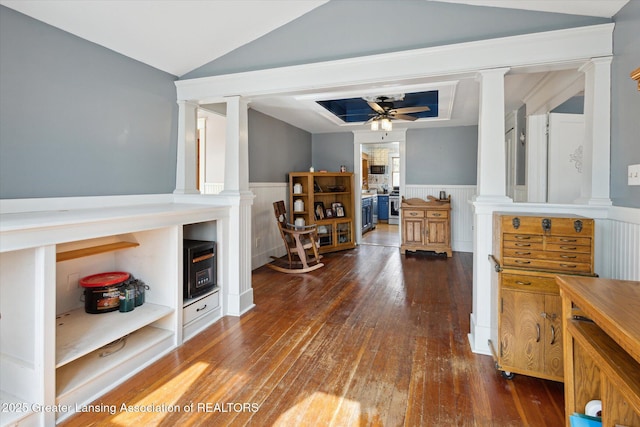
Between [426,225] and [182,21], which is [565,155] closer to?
[426,225]

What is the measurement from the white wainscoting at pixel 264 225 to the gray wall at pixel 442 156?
262cm

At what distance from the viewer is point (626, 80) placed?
184 centimetres

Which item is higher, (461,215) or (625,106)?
(625,106)

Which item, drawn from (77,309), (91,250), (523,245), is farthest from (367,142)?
(77,309)

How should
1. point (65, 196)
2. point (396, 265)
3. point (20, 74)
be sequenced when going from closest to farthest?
point (20, 74), point (65, 196), point (396, 265)

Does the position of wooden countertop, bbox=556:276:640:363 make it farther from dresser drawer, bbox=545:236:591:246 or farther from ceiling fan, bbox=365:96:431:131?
ceiling fan, bbox=365:96:431:131

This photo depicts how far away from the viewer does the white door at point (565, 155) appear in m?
3.03

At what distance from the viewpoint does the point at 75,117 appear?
7.26 ft

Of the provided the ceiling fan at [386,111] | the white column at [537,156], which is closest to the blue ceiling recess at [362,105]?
the ceiling fan at [386,111]

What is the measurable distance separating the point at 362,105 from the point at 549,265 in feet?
12.2

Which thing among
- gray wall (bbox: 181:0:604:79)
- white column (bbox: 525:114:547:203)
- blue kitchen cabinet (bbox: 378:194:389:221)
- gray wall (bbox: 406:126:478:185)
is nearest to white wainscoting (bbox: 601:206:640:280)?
gray wall (bbox: 181:0:604:79)

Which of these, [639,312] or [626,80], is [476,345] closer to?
[639,312]

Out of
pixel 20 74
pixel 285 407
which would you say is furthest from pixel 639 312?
pixel 20 74

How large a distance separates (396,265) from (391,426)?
3.30m
